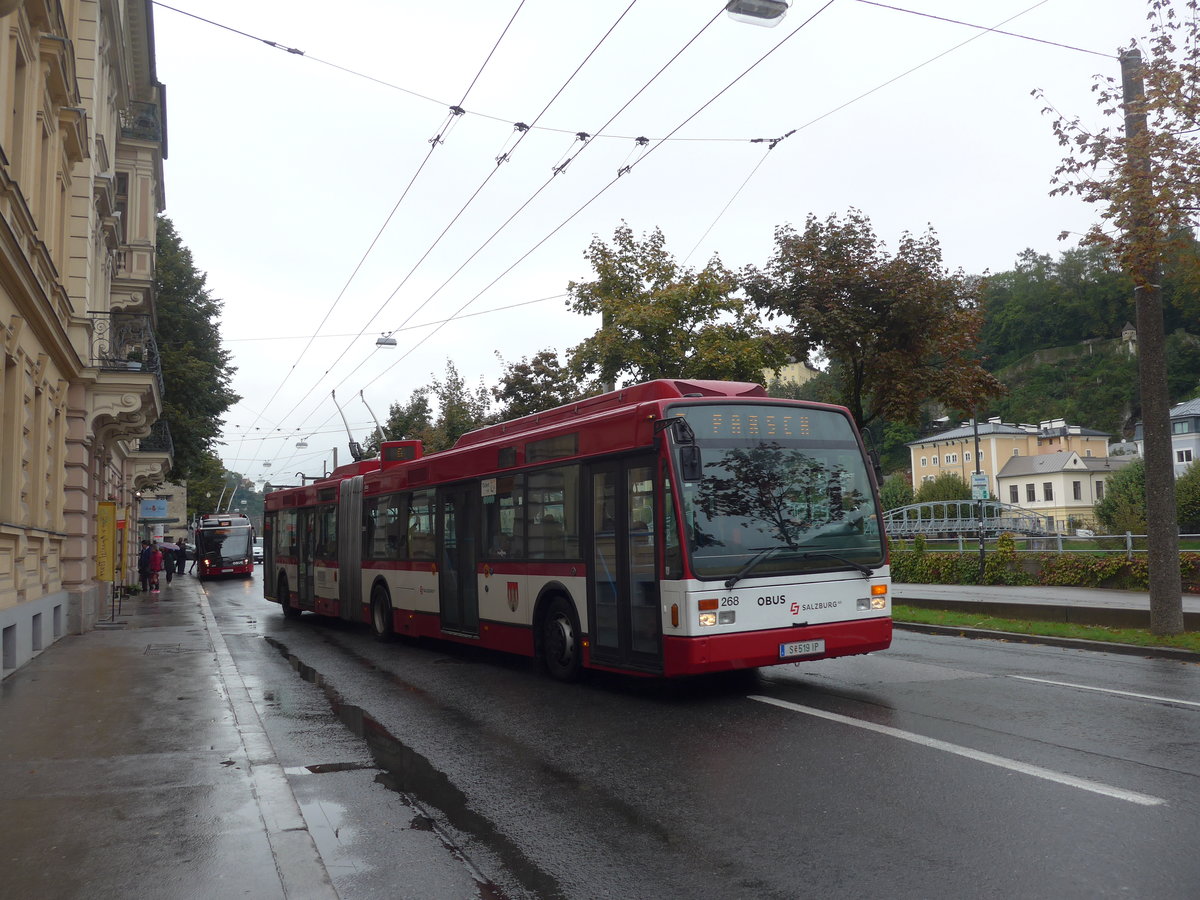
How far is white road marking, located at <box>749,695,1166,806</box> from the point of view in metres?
5.93

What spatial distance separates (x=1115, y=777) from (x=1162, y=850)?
58.0 inches

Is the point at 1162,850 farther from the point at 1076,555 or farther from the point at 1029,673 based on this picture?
the point at 1076,555

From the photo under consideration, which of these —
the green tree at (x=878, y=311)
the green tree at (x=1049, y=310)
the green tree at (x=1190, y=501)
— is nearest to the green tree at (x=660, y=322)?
the green tree at (x=878, y=311)

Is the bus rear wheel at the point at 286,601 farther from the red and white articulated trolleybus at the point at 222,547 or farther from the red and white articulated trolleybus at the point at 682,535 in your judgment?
the red and white articulated trolleybus at the point at 222,547

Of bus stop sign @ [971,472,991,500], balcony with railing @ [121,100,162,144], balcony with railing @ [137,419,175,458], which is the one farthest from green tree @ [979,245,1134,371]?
balcony with railing @ [121,100,162,144]

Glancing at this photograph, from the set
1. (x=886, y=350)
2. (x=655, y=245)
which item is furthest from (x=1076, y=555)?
(x=655, y=245)

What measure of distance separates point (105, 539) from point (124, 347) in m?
4.15

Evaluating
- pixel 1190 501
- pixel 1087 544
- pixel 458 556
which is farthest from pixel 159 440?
pixel 1190 501

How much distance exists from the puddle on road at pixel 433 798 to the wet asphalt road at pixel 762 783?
0.08 ft

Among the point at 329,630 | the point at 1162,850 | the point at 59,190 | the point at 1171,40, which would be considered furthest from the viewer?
the point at 329,630

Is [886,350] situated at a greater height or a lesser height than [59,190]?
lesser

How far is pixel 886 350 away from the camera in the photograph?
74.1 feet

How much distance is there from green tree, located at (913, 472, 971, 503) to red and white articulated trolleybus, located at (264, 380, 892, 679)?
84.3 m

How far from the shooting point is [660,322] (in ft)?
85.4
